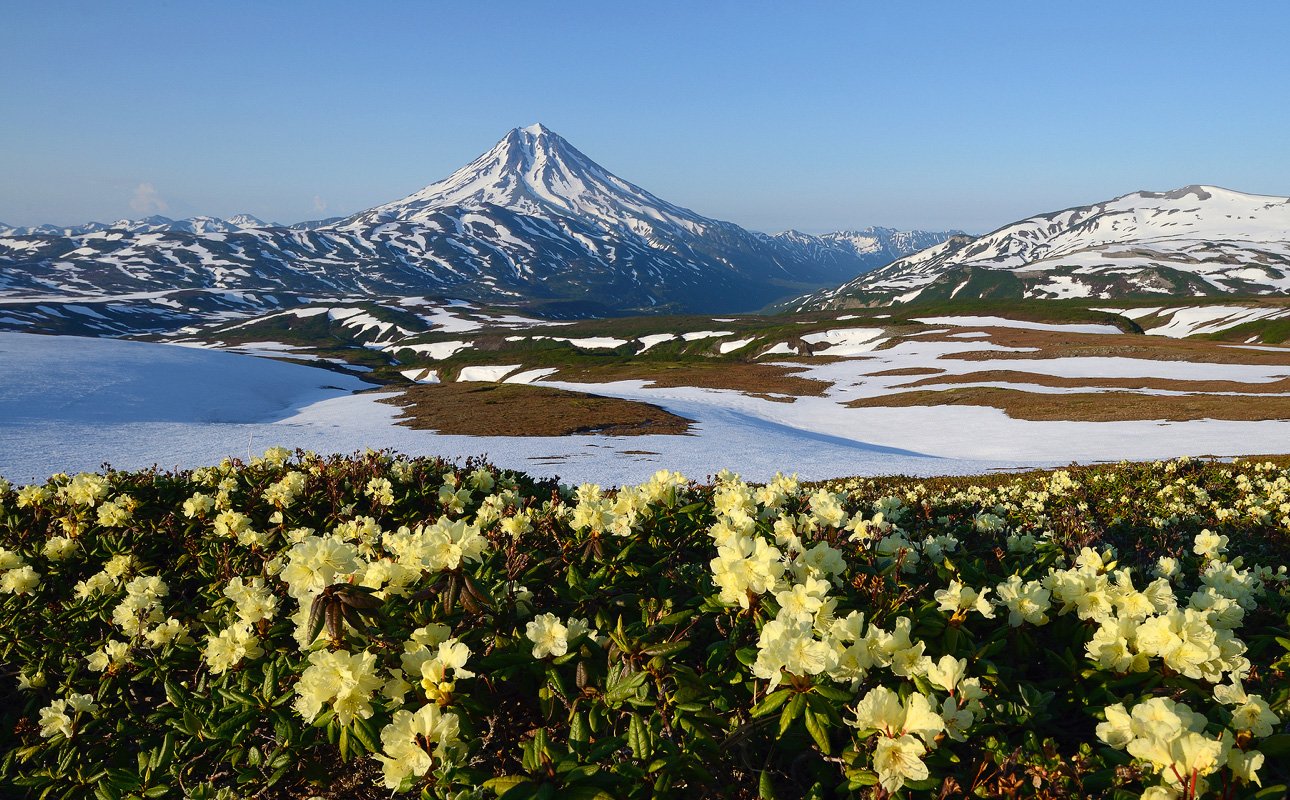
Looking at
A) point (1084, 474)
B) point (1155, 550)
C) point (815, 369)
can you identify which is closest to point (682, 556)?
point (1155, 550)

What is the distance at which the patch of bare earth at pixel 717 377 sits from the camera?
5506 cm

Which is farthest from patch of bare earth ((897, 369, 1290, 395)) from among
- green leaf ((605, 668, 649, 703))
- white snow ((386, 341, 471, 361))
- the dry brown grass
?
white snow ((386, 341, 471, 361))

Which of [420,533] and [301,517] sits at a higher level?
[420,533]

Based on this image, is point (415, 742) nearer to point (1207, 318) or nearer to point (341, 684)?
point (341, 684)

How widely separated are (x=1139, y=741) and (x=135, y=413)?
135 feet

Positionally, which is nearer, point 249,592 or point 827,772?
point 827,772

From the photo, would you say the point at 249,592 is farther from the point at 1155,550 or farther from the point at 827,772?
the point at 1155,550

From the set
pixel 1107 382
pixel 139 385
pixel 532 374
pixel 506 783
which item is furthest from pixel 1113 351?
pixel 139 385

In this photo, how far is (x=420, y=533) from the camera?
3539mm

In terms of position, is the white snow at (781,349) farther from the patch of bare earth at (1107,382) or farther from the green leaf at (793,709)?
the green leaf at (793,709)

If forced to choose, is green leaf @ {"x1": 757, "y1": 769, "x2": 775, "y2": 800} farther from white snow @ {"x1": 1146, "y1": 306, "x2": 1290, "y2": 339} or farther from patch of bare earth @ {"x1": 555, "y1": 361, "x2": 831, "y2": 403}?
white snow @ {"x1": 1146, "y1": 306, "x2": 1290, "y2": 339}

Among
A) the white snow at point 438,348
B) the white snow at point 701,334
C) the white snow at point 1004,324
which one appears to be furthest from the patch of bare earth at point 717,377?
the white snow at point 438,348

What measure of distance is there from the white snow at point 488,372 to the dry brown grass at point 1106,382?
52.5 meters

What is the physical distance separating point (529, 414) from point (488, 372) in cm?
5622
